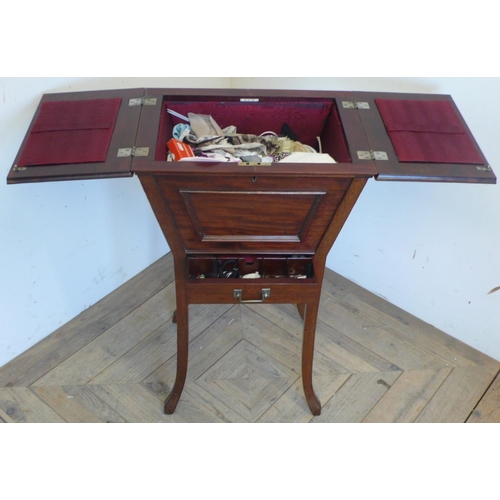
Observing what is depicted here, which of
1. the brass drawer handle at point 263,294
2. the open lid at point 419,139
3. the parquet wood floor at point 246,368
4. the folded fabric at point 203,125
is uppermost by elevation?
the open lid at point 419,139

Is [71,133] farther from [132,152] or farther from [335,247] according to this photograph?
[335,247]

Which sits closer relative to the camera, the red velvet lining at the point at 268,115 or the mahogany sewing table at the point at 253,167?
the mahogany sewing table at the point at 253,167

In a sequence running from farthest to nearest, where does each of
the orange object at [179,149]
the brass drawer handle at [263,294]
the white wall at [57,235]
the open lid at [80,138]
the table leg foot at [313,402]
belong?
the table leg foot at [313,402], the white wall at [57,235], the brass drawer handle at [263,294], the orange object at [179,149], the open lid at [80,138]

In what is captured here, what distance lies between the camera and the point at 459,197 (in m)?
1.75

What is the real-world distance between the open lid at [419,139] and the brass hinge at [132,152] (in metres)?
0.58

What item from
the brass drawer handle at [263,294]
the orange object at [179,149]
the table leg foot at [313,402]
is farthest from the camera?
the table leg foot at [313,402]

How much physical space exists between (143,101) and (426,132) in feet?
2.72

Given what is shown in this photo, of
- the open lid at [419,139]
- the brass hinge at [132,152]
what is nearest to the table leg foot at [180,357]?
the brass hinge at [132,152]

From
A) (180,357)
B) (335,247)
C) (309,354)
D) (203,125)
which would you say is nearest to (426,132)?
(203,125)

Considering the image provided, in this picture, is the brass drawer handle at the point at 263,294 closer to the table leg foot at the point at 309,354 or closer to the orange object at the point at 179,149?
the table leg foot at the point at 309,354

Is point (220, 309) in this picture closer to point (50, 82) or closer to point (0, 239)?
point (0, 239)

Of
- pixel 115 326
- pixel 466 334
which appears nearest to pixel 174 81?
pixel 115 326

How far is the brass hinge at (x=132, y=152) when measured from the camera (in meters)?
1.24

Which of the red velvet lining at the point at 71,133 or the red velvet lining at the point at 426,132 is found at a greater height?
the red velvet lining at the point at 426,132
